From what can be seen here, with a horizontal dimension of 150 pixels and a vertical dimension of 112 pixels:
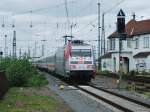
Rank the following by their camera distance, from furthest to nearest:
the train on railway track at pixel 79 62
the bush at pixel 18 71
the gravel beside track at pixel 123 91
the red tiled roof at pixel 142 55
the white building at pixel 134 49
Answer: the white building at pixel 134 49 → the red tiled roof at pixel 142 55 → the train on railway track at pixel 79 62 → the bush at pixel 18 71 → the gravel beside track at pixel 123 91

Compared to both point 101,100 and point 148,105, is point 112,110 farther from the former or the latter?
point 101,100

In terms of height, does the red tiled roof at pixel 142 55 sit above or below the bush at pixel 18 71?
above

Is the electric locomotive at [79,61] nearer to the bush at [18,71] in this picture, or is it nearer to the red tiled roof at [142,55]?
the bush at [18,71]

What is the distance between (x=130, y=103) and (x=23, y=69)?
565 inches

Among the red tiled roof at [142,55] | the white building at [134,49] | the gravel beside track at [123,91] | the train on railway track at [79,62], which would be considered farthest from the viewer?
the white building at [134,49]

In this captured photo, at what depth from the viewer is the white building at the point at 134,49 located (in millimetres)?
78525

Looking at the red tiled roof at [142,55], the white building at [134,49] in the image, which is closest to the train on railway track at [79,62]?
the white building at [134,49]

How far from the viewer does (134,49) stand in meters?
83.6

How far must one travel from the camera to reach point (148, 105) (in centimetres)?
2438

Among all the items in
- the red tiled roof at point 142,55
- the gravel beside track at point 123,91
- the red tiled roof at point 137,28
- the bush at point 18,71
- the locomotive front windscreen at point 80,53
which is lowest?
the gravel beside track at point 123,91

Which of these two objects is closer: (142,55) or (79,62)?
(79,62)

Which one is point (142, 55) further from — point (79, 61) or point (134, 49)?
point (79, 61)

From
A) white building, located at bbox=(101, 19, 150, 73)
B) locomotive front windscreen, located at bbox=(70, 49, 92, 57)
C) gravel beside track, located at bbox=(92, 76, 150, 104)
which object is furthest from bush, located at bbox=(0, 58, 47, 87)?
white building, located at bbox=(101, 19, 150, 73)

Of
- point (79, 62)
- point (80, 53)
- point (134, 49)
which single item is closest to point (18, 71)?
point (79, 62)
